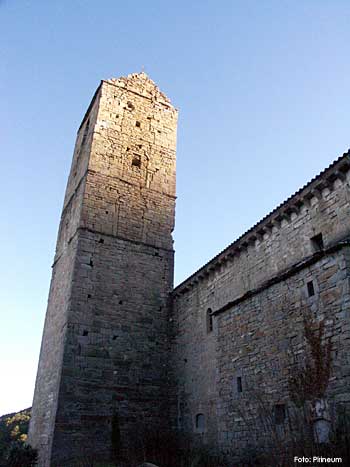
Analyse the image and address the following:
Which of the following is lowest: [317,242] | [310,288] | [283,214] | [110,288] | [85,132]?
[310,288]

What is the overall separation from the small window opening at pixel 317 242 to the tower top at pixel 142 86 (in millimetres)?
13332

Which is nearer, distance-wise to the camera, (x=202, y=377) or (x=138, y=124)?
(x=202, y=377)

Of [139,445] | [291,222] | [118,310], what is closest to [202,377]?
[139,445]

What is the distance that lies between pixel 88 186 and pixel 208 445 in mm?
10045

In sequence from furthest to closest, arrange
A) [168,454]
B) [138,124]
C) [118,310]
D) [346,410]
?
[138,124] → [118,310] → [168,454] → [346,410]

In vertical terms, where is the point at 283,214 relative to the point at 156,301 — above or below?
above

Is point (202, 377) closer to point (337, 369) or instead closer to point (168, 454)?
Answer: point (168, 454)

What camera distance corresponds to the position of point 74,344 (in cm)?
1325

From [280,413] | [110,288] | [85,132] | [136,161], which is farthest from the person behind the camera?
[85,132]

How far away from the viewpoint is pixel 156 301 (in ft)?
51.8

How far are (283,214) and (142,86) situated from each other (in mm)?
12745

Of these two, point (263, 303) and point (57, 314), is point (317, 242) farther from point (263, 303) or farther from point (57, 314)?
point (57, 314)

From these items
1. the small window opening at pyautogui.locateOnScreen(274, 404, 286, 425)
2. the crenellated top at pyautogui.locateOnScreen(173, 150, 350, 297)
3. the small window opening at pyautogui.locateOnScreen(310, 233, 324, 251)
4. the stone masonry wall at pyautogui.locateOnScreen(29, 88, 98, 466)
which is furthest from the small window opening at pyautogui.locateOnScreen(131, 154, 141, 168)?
the small window opening at pyautogui.locateOnScreen(274, 404, 286, 425)

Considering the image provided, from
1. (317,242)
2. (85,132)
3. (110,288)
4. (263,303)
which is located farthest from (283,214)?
Answer: (85,132)
